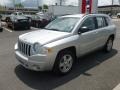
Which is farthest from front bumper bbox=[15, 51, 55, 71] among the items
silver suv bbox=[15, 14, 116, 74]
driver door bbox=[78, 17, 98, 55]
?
driver door bbox=[78, 17, 98, 55]

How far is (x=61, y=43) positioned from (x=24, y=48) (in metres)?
1.03

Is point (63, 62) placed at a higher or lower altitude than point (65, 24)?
lower

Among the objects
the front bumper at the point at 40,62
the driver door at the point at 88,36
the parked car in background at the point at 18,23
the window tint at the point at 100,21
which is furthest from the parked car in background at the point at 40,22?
the front bumper at the point at 40,62

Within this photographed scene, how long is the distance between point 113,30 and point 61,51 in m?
3.52

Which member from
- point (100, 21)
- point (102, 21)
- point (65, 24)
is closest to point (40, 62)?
point (65, 24)

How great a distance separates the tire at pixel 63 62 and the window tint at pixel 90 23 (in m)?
1.19

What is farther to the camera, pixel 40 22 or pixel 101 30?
pixel 40 22

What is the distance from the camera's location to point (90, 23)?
5.99 metres

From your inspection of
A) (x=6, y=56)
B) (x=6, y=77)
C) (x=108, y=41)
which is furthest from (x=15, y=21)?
(x=6, y=77)

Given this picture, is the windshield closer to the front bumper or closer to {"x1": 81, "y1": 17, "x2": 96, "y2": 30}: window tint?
{"x1": 81, "y1": 17, "x2": 96, "y2": 30}: window tint

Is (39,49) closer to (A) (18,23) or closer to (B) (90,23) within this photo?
(B) (90,23)

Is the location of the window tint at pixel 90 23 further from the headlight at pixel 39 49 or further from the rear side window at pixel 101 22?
the headlight at pixel 39 49

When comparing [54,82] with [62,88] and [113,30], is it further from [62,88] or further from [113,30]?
[113,30]

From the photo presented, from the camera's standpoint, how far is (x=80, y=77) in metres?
4.87
